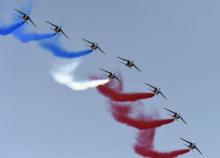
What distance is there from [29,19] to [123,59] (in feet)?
74.7

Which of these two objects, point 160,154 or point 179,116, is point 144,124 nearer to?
point 160,154

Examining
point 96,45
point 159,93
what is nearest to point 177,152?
point 159,93

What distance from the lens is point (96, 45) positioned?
81000mm

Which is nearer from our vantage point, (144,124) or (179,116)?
(144,124)

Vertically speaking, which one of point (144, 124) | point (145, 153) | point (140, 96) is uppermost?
point (140, 96)

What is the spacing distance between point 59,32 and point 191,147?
4076 cm

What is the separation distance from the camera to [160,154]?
7319 centimetres

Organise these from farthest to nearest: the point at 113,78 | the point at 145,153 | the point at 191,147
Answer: the point at 191,147
the point at 113,78
the point at 145,153

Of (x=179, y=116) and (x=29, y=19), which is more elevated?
(x=29, y=19)

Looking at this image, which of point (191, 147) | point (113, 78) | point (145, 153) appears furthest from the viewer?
point (191, 147)

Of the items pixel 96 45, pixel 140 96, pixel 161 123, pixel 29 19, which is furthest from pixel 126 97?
pixel 29 19

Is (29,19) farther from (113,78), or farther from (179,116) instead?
(179,116)

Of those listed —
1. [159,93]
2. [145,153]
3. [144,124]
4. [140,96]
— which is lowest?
[145,153]

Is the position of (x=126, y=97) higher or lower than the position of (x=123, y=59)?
lower
